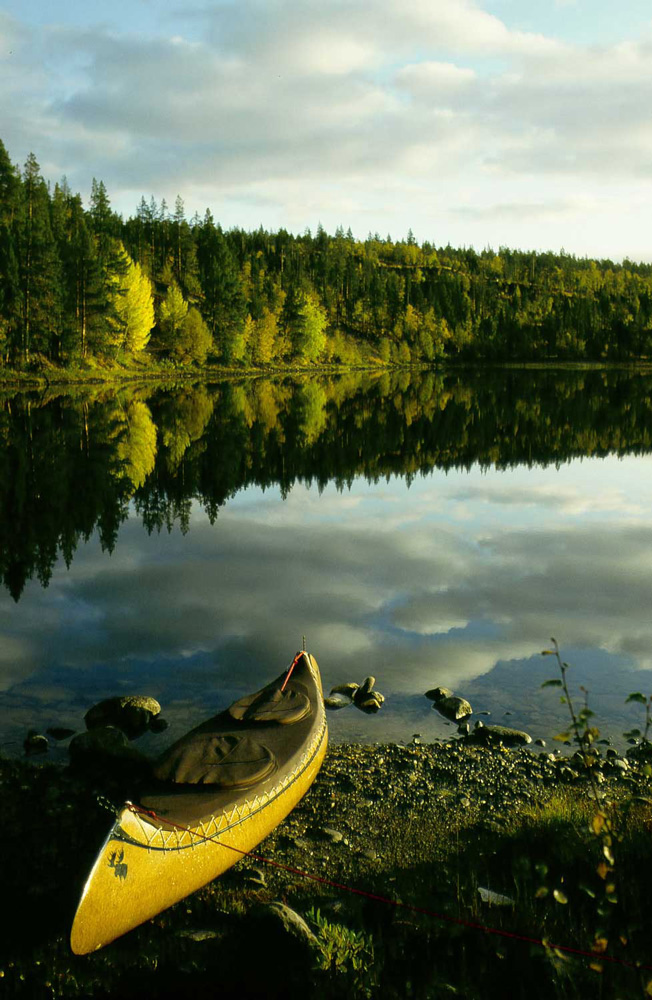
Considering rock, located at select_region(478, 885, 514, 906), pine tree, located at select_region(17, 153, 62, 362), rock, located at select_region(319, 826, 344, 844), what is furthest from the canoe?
pine tree, located at select_region(17, 153, 62, 362)

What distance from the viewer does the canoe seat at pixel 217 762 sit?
29.3ft

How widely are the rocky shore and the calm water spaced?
1.80 metres

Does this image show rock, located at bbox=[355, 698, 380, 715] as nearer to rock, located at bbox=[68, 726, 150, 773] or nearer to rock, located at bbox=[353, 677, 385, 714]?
rock, located at bbox=[353, 677, 385, 714]

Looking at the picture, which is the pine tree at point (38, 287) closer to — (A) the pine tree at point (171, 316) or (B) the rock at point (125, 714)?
(A) the pine tree at point (171, 316)

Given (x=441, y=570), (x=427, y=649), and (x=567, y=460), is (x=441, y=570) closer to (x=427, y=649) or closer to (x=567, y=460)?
(x=427, y=649)

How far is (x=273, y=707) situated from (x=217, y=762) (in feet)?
6.46

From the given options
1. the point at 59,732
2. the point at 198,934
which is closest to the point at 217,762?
the point at 198,934

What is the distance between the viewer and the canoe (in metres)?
7.36

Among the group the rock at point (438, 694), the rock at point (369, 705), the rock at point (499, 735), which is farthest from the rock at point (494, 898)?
the rock at point (438, 694)

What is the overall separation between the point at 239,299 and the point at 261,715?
11492cm

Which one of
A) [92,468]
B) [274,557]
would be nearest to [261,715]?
[274,557]

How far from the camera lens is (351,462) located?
41.6 m

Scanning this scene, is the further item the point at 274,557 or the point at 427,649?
the point at 274,557

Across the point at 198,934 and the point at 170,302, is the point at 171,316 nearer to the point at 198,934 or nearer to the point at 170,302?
the point at 170,302
